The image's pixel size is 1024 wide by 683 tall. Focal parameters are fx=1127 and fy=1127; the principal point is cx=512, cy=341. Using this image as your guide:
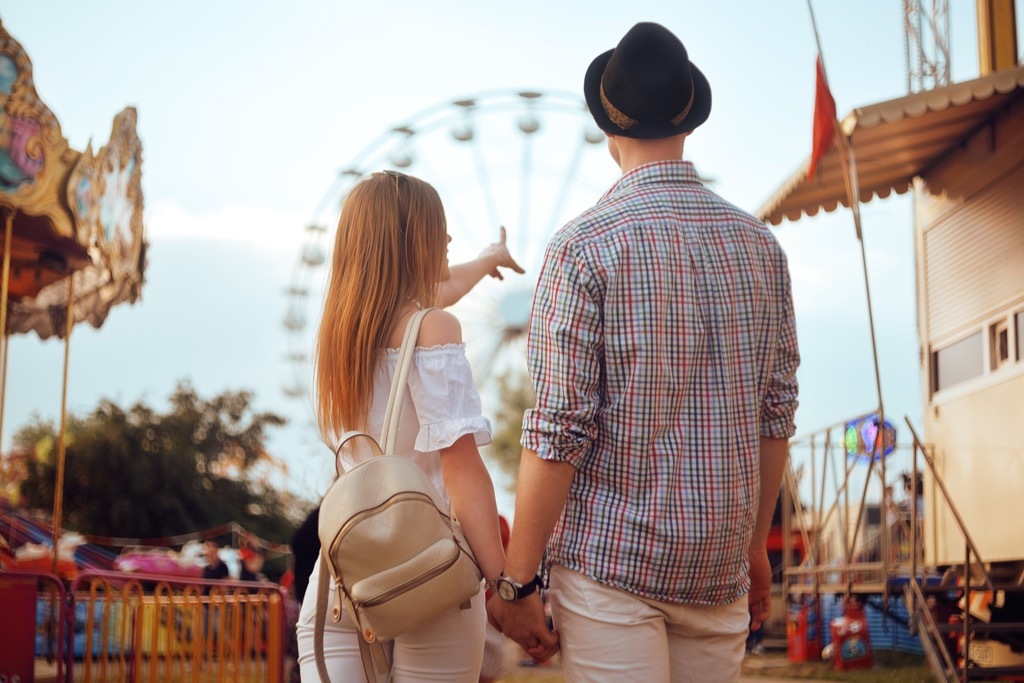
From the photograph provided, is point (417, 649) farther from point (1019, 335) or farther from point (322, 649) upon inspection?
point (1019, 335)

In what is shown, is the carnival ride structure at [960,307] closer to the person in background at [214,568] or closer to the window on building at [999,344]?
the window on building at [999,344]

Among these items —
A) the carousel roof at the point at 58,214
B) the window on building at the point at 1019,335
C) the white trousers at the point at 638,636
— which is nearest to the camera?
the white trousers at the point at 638,636

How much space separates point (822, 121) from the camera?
7.66m

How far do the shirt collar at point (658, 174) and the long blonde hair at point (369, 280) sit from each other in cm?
46

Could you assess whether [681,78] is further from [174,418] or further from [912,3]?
[174,418]

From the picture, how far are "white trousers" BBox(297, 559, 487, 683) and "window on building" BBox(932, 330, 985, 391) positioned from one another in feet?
24.9

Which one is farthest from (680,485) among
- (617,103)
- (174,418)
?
(174,418)

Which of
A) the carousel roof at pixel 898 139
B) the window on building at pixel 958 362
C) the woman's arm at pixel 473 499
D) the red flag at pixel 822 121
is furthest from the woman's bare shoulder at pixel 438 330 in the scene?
the window on building at pixel 958 362

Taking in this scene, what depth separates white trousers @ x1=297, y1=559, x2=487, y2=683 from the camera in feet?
7.02

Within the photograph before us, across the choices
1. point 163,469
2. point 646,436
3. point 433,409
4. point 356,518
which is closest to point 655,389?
point 646,436

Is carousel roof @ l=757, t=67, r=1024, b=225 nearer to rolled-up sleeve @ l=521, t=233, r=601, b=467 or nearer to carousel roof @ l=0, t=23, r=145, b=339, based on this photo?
rolled-up sleeve @ l=521, t=233, r=601, b=467

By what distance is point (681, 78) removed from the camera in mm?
2221

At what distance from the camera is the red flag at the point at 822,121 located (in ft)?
24.7

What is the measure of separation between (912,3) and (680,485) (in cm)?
885
